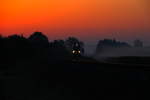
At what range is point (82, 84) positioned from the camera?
24.0 meters

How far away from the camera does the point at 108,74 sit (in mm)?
24281

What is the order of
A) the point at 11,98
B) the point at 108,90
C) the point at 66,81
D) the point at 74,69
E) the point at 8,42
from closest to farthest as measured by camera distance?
1. the point at 108,90
2. the point at 11,98
3. the point at 66,81
4. the point at 74,69
5. the point at 8,42

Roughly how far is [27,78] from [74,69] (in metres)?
4.54

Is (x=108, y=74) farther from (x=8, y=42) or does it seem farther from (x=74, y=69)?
(x=8, y=42)

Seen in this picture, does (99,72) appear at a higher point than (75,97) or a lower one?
higher

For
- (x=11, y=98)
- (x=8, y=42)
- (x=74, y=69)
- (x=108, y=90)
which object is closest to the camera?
(x=108, y=90)

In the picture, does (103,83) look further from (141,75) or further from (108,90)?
(141,75)

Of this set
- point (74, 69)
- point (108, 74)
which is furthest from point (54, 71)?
point (108, 74)

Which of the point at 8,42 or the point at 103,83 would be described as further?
the point at 8,42

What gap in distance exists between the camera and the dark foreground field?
21.2 m

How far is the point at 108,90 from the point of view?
2180 centimetres

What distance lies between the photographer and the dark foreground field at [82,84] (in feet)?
69.4

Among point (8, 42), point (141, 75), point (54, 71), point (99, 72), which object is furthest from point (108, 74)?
point (8, 42)

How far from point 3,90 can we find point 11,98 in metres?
2.60
